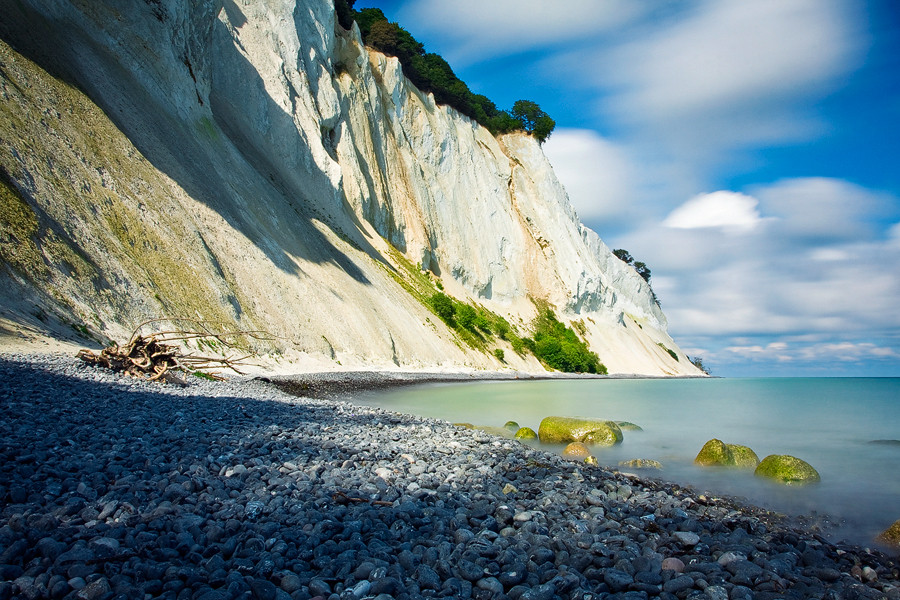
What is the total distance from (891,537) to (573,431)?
19.1 feet

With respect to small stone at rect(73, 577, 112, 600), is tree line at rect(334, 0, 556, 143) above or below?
above

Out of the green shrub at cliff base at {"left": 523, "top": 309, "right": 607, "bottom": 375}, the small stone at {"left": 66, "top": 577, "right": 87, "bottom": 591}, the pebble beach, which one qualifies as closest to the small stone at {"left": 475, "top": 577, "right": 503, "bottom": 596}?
the pebble beach

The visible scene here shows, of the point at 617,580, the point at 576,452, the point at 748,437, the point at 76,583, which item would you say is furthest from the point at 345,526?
the point at 748,437

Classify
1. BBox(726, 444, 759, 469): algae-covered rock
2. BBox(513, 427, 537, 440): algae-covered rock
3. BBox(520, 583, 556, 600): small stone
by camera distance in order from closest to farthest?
BBox(520, 583, 556, 600): small stone < BBox(726, 444, 759, 469): algae-covered rock < BBox(513, 427, 537, 440): algae-covered rock

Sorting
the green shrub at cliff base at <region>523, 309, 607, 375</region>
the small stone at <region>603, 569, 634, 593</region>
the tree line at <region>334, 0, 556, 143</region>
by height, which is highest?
the tree line at <region>334, 0, 556, 143</region>

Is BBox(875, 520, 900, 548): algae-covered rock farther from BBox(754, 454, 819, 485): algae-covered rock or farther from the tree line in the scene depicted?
the tree line

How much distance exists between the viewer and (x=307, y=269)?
26703 mm

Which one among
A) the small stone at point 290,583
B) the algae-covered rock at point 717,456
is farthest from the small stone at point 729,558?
the algae-covered rock at point 717,456

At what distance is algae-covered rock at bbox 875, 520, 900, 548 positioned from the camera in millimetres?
5289

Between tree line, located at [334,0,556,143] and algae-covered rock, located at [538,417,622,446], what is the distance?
152ft

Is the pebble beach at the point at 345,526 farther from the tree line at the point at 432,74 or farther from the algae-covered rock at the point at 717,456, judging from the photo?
the tree line at the point at 432,74

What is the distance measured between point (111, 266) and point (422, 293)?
23.8 metres

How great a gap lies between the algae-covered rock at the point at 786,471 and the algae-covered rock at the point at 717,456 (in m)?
0.66

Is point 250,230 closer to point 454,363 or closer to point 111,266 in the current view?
point 111,266
